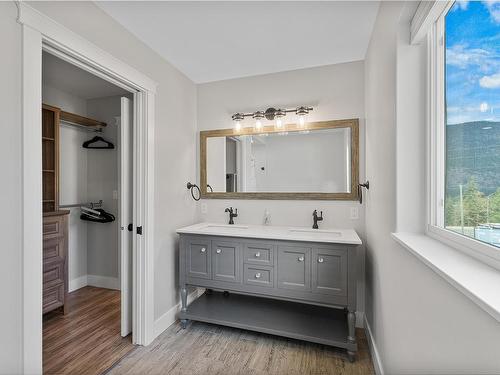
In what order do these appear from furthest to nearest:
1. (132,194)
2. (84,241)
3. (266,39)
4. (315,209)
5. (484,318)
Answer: (84,241), (315,209), (132,194), (266,39), (484,318)

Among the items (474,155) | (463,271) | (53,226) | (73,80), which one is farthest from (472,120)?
(73,80)

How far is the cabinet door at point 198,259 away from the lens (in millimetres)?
2297

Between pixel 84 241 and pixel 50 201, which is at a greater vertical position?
pixel 50 201

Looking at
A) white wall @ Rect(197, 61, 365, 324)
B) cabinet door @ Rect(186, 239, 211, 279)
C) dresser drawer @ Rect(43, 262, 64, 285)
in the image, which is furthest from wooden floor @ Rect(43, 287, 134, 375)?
white wall @ Rect(197, 61, 365, 324)

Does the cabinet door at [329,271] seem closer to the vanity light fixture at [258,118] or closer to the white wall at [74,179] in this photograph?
the vanity light fixture at [258,118]

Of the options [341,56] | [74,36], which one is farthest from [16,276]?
[341,56]

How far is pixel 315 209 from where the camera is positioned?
2.51 metres

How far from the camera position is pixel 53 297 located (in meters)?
2.43

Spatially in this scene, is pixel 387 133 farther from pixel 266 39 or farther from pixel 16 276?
pixel 16 276

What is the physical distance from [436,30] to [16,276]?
231 cm

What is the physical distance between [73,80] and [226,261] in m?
2.56

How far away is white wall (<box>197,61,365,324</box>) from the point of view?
7.94 feet

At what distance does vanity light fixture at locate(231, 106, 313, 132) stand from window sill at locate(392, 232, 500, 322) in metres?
1.69

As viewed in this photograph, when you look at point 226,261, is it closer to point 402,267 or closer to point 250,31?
point 402,267
